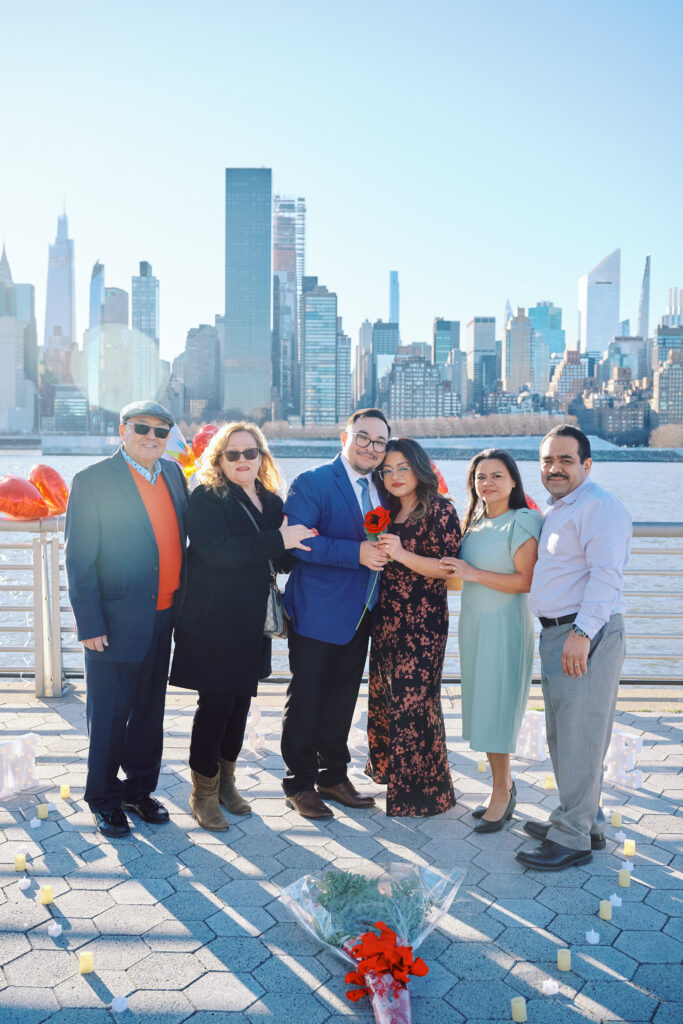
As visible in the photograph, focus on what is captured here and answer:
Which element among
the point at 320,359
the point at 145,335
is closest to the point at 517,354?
the point at 320,359

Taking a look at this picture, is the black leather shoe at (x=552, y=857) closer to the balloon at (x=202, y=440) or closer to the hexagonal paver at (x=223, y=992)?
the hexagonal paver at (x=223, y=992)

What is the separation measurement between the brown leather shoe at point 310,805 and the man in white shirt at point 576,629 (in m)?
0.84

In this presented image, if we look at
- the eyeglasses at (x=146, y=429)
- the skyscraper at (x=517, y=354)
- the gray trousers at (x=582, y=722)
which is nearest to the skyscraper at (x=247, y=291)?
the skyscraper at (x=517, y=354)

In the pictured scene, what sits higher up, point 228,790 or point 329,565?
point 329,565

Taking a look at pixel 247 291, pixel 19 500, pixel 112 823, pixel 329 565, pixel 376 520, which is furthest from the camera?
pixel 247 291

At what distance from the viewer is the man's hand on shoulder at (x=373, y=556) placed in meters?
3.24

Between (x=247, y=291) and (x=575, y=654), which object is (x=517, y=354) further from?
(x=575, y=654)

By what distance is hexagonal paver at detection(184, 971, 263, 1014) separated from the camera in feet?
7.23

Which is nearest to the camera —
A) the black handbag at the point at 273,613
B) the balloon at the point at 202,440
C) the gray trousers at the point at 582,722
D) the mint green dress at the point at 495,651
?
the gray trousers at the point at 582,722

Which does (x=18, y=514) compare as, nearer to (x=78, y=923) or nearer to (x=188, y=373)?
(x=78, y=923)

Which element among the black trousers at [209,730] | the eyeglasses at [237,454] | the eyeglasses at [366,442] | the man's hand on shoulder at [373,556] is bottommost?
the black trousers at [209,730]

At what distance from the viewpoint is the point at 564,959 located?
2365 mm

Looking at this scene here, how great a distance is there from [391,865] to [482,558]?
3.98ft

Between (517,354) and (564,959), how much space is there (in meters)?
160
